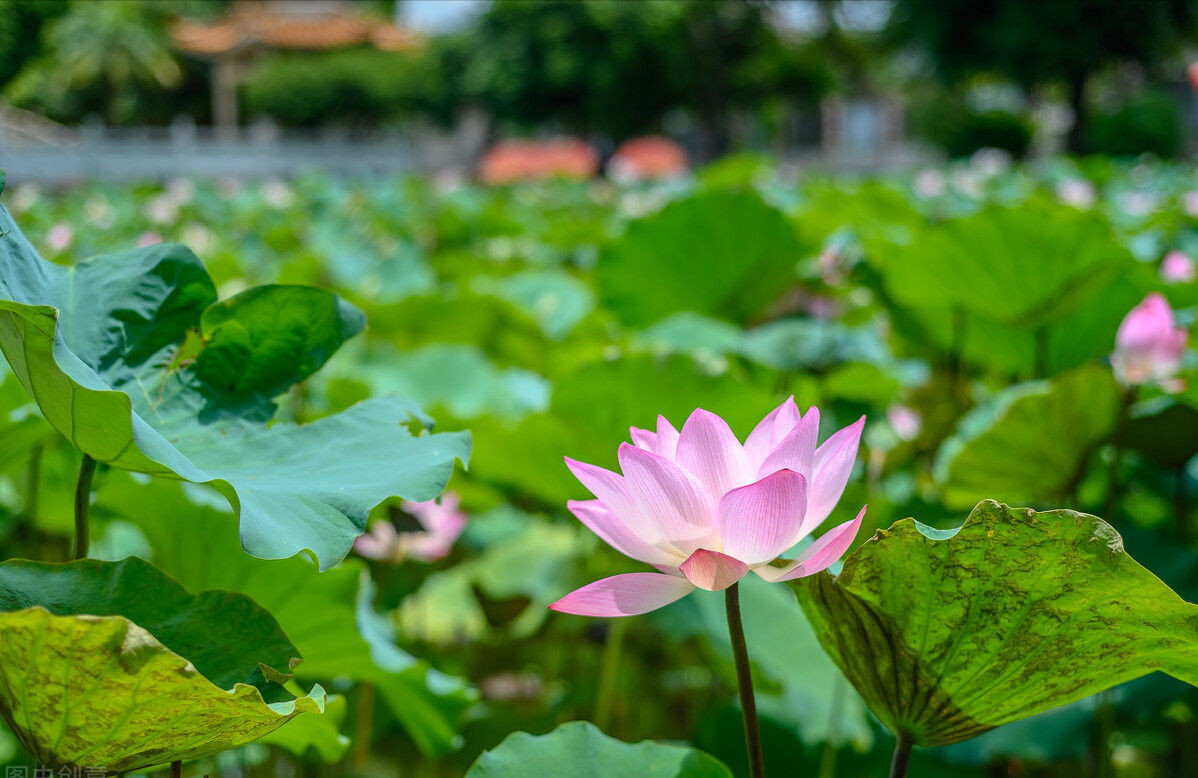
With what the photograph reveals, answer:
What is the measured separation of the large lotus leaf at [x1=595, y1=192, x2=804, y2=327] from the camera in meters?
1.20

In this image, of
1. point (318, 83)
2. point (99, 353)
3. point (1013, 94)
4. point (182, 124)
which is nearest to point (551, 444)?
point (99, 353)

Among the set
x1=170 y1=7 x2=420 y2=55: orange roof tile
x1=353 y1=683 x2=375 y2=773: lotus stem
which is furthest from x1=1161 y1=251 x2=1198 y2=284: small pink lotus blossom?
x1=170 y1=7 x2=420 y2=55: orange roof tile

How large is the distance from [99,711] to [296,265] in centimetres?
130

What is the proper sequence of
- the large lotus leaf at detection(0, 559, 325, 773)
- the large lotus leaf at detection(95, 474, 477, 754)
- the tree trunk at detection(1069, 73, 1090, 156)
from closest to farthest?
the large lotus leaf at detection(0, 559, 325, 773), the large lotus leaf at detection(95, 474, 477, 754), the tree trunk at detection(1069, 73, 1090, 156)

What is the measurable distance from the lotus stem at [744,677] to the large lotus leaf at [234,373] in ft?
0.40

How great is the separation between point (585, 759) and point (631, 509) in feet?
0.38

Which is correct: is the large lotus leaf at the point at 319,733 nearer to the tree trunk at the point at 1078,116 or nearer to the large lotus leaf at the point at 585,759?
the large lotus leaf at the point at 585,759

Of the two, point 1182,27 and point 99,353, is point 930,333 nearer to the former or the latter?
point 99,353

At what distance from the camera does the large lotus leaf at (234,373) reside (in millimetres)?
404

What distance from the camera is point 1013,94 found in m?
23.1

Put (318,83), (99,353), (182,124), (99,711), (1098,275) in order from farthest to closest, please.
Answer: (318,83) → (182,124) → (1098,275) → (99,353) → (99,711)

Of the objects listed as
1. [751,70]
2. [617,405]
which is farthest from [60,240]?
[751,70]

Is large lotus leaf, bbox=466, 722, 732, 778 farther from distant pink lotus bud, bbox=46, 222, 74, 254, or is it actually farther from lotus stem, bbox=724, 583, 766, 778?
distant pink lotus bud, bbox=46, 222, 74, 254

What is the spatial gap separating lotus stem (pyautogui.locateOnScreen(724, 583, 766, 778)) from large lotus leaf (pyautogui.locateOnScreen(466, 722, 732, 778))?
0.13 ft
